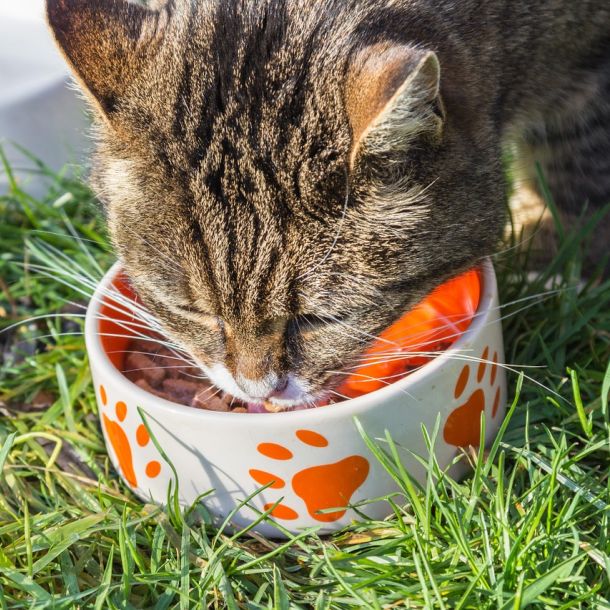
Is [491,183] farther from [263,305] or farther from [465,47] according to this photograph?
[263,305]

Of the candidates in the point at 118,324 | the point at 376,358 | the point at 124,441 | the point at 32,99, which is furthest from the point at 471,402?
the point at 32,99

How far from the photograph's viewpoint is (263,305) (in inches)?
60.2

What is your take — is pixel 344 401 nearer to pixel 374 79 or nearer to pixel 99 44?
pixel 374 79

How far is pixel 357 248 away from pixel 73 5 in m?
0.71

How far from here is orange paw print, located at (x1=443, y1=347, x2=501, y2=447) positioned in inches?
64.6

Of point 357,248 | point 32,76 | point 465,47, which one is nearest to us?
point 357,248

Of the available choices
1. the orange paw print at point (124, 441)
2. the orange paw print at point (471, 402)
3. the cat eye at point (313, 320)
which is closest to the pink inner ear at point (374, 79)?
the cat eye at point (313, 320)

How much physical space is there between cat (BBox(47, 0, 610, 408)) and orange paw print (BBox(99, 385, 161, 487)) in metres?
0.19

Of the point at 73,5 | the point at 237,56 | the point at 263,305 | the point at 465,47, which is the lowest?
the point at 263,305

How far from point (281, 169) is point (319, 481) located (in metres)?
0.59

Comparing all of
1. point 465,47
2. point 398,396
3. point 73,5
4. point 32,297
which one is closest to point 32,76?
point 32,297

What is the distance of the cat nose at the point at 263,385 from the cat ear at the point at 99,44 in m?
0.58

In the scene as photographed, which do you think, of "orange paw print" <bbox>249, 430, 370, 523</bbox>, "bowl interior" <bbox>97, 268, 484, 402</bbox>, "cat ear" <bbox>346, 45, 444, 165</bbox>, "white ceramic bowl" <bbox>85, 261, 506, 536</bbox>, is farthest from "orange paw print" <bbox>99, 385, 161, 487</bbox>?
"cat ear" <bbox>346, 45, 444, 165</bbox>

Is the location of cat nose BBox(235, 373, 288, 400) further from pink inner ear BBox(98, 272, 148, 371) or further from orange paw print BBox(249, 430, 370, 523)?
pink inner ear BBox(98, 272, 148, 371)
